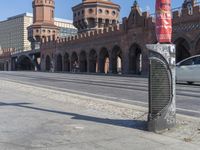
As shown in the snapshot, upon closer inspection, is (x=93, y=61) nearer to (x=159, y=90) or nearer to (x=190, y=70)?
(x=190, y=70)

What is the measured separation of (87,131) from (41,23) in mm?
95580

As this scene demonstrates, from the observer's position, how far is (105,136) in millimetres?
7508

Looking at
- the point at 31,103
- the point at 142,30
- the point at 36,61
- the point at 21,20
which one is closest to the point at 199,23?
the point at 142,30

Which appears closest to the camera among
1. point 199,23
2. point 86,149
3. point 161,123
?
point 86,149

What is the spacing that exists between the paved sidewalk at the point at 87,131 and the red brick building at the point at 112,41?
33.0 m

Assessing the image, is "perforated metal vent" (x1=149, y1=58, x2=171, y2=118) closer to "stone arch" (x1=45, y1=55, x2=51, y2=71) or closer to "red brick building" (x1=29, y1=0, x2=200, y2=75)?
"red brick building" (x1=29, y1=0, x2=200, y2=75)

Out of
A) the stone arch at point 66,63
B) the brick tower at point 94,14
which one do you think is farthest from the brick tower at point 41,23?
the stone arch at point 66,63

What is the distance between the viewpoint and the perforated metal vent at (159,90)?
8172 millimetres

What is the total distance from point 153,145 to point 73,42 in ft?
221

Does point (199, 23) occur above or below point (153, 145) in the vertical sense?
above

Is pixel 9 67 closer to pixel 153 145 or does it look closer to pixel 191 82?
pixel 191 82

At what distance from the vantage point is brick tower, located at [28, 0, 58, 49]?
333 ft

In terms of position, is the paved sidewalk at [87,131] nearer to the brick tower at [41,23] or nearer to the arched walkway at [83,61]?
the arched walkway at [83,61]

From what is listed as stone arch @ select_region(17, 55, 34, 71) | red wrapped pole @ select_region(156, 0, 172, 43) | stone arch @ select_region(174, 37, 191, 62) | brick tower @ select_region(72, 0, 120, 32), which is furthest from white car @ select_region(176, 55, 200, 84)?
stone arch @ select_region(17, 55, 34, 71)
